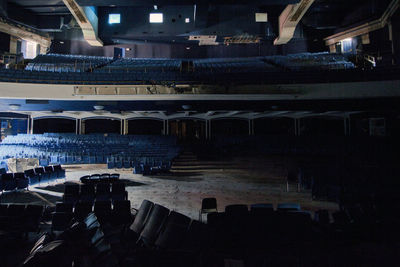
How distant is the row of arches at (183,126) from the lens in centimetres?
2097

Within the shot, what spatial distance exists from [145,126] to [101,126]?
399cm

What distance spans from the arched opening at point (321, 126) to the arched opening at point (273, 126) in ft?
3.50

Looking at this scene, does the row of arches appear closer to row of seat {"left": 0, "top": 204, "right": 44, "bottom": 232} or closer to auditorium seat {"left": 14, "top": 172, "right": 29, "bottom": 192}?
auditorium seat {"left": 14, "top": 172, "right": 29, "bottom": 192}

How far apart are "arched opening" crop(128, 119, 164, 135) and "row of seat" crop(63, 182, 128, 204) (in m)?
15.0

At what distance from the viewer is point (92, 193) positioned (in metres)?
6.77

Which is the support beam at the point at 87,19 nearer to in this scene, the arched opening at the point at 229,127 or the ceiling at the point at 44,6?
the ceiling at the point at 44,6

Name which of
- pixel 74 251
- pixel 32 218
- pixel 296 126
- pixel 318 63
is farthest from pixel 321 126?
pixel 74 251

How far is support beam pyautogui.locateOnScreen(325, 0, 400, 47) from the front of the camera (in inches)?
591

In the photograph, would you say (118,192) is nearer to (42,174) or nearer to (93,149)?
(42,174)

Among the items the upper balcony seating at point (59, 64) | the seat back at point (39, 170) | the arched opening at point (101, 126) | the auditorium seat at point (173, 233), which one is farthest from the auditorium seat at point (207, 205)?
the arched opening at point (101, 126)

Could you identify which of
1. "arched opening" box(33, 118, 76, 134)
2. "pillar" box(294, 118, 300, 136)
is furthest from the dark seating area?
"arched opening" box(33, 118, 76, 134)

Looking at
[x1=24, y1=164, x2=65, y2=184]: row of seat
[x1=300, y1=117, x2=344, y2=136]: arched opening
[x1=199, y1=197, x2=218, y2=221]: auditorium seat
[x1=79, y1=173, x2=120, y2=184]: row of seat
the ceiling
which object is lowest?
[x1=199, y1=197, x2=218, y2=221]: auditorium seat

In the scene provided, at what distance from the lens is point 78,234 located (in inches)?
109

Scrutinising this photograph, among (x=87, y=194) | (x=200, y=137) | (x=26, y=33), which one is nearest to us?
(x=87, y=194)
